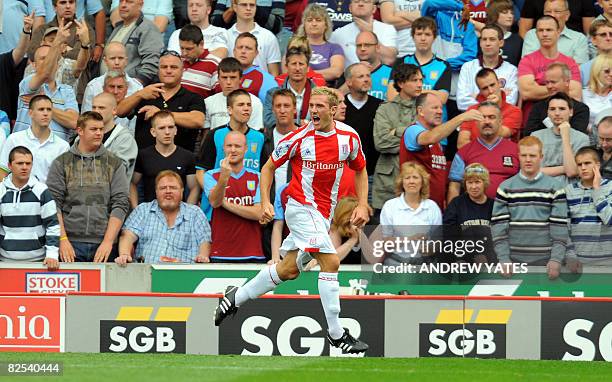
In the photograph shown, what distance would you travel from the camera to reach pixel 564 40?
15.4 m

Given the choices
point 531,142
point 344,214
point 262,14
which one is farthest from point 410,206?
point 262,14

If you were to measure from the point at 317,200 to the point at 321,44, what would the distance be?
5.28 meters

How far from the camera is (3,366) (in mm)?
9578

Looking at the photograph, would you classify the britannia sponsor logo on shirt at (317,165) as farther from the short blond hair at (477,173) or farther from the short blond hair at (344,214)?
the short blond hair at (477,173)

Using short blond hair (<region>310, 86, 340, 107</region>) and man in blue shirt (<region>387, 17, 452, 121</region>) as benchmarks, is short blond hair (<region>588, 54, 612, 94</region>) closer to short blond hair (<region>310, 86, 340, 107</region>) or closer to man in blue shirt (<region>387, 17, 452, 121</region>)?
man in blue shirt (<region>387, 17, 452, 121</region>)

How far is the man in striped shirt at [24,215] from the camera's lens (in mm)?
12849

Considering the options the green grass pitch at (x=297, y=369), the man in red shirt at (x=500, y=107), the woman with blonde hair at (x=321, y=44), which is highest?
the woman with blonde hair at (x=321, y=44)

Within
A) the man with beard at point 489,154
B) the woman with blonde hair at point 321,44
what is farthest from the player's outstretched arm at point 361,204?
the woman with blonde hair at point 321,44

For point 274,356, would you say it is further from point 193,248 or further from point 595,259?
point 595,259

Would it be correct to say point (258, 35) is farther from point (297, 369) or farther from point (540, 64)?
point (297, 369)

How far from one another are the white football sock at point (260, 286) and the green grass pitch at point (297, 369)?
0.53 m

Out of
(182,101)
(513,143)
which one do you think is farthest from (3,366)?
(513,143)

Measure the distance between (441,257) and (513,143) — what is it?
2121mm

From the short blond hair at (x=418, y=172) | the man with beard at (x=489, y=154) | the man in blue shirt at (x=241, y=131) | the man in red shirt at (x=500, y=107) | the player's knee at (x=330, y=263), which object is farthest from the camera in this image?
the man in red shirt at (x=500, y=107)
